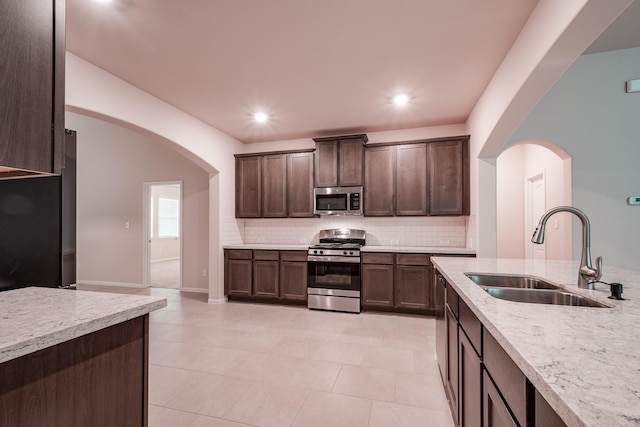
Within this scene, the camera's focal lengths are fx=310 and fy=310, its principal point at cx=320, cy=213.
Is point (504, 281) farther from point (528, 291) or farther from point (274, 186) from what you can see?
point (274, 186)

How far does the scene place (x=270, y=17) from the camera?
226 cm

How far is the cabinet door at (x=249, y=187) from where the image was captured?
5090mm

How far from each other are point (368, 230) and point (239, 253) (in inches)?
81.0

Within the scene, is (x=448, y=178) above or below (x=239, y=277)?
above

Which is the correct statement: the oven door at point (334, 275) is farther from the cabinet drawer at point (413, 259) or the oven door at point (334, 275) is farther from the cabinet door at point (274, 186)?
the cabinet door at point (274, 186)

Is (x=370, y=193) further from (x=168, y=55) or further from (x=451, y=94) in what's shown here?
(x=168, y=55)

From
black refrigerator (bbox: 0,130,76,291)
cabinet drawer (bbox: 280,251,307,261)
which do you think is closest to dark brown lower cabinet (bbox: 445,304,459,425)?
black refrigerator (bbox: 0,130,76,291)

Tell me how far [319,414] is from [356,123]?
3.65 metres

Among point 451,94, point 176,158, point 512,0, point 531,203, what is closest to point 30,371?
point 512,0

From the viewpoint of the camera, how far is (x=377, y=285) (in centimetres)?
425

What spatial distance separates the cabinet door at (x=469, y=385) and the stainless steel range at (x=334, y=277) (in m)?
2.62

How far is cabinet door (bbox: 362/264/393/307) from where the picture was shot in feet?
13.8

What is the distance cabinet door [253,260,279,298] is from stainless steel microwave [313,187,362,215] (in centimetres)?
107

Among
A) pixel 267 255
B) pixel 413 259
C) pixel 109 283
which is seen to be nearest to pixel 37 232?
pixel 267 255
